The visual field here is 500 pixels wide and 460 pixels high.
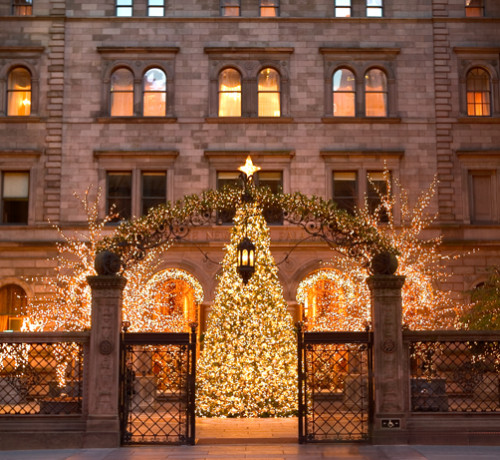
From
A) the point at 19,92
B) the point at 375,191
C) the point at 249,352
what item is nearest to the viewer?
the point at 249,352

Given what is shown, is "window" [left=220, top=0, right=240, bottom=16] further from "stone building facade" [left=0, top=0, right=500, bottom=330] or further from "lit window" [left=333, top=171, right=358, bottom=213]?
"lit window" [left=333, top=171, right=358, bottom=213]

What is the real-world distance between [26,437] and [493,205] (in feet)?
68.5

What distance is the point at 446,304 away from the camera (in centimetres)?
2792

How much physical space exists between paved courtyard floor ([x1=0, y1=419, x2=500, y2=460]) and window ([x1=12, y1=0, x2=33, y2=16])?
2116 centimetres

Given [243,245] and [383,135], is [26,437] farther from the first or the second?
[383,135]

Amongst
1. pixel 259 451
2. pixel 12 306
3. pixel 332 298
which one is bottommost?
pixel 259 451

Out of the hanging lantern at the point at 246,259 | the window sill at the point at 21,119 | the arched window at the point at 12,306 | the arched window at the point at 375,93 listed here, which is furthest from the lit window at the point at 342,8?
the hanging lantern at the point at 246,259

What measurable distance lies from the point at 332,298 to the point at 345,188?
431 cm

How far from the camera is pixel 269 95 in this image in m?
30.0

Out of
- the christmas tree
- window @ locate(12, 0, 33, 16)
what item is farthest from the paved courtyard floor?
window @ locate(12, 0, 33, 16)

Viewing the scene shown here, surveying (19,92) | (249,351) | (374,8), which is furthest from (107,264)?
(374,8)

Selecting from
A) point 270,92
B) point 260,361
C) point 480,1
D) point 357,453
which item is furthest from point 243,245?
point 480,1

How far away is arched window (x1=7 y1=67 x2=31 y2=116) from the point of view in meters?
30.0

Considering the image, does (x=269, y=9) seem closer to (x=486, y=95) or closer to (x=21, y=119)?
(x=486, y=95)
